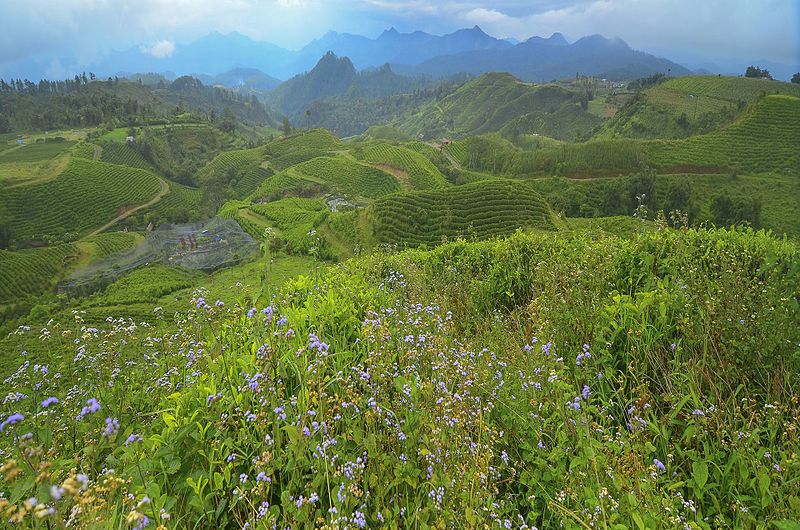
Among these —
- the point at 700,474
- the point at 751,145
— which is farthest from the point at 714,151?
the point at 700,474

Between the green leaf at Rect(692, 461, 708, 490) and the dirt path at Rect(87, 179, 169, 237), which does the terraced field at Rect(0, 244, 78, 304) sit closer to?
the dirt path at Rect(87, 179, 169, 237)

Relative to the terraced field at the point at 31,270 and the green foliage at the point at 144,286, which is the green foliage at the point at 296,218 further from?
the terraced field at the point at 31,270

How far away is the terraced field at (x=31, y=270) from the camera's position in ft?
183

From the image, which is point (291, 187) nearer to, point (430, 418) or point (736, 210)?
point (736, 210)

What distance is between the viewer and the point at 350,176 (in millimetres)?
92500

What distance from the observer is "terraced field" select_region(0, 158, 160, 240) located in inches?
2960

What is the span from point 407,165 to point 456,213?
45.7m

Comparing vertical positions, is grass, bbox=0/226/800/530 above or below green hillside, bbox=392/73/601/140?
above

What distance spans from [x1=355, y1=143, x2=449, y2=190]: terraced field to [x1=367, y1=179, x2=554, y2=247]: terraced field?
106 ft

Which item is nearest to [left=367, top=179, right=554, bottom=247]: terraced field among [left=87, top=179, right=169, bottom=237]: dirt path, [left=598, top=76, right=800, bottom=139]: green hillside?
[left=87, top=179, right=169, bottom=237]: dirt path

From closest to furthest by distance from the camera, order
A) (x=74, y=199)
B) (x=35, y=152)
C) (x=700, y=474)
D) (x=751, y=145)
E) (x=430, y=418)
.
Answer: (x=700, y=474) < (x=430, y=418) < (x=751, y=145) < (x=74, y=199) < (x=35, y=152)

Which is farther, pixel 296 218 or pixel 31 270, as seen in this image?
pixel 296 218

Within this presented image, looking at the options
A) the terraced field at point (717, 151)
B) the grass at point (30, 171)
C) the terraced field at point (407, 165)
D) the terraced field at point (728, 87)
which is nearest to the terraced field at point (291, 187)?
the terraced field at point (407, 165)

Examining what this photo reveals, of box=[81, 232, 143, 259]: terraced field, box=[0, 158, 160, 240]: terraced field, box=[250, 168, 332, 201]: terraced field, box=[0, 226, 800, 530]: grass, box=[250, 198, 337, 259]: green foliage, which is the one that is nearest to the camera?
box=[0, 226, 800, 530]: grass
